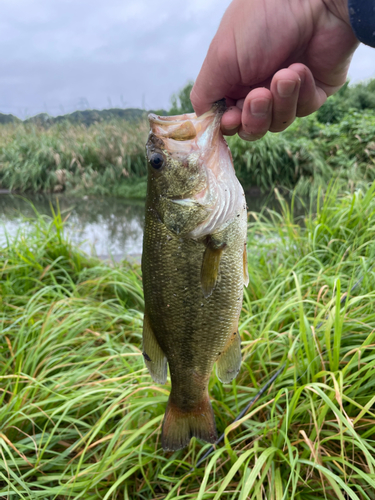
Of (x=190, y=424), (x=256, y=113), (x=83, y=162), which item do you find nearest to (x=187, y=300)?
(x=190, y=424)

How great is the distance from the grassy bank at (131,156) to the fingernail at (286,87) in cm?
665

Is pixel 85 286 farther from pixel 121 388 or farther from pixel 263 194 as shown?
pixel 263 194

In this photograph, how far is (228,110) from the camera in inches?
57.4

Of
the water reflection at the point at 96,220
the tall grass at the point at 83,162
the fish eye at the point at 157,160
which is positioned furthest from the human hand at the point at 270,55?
the tall grass at the point at 83,162

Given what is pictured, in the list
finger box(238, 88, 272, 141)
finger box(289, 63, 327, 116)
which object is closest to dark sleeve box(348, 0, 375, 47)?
finger box(289, 63, 327, 116)

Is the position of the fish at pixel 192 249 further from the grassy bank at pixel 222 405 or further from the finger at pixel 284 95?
the grassy bank at pixel 222 405

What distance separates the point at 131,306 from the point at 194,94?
2354mm

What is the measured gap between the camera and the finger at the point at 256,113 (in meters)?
1.33

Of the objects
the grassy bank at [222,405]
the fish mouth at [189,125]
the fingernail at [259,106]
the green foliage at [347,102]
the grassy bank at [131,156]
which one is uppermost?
the green foliage at [347,102]

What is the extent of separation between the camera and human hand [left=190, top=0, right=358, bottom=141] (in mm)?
1371

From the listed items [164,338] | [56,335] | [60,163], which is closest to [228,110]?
[164,338]

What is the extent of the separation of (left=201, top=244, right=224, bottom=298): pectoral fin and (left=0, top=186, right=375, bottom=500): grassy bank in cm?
71

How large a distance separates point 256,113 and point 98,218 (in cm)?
647

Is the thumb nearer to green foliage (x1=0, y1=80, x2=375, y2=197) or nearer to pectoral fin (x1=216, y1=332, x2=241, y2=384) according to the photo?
pectoral fin (x1=216, y1=332, x2=241, y2=384)
